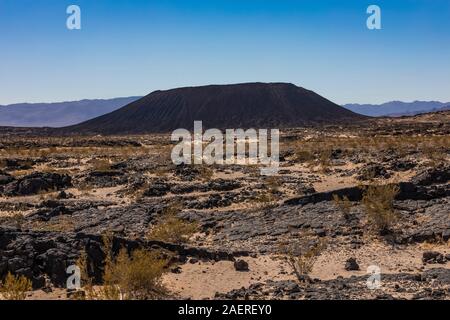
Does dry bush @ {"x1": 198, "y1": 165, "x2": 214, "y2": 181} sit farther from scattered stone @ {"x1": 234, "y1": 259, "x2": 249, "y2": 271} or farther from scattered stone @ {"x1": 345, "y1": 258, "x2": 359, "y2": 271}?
scattered stone @ {"x1": 345, "y1": 258, "x2": 359, "y2": 271}

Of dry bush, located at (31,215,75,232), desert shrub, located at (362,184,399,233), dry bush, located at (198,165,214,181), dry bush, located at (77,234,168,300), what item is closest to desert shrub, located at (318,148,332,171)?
dry bush, located at (198,165,214,181)

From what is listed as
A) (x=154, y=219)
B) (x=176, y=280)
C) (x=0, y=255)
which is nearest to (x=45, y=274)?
(x=0, y=255)

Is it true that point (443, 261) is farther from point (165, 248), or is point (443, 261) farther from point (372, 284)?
point (165, 248)

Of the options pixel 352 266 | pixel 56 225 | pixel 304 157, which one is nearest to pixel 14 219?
pixel 56 225

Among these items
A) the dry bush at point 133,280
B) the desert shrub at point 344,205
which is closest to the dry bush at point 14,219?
the dry bush at point 133,280

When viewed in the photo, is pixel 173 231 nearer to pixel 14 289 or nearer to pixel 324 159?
pixel 14 289

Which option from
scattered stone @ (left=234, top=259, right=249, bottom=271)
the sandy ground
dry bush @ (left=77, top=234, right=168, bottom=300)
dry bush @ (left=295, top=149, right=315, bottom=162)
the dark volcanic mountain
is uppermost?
the dark volcanic mountain
